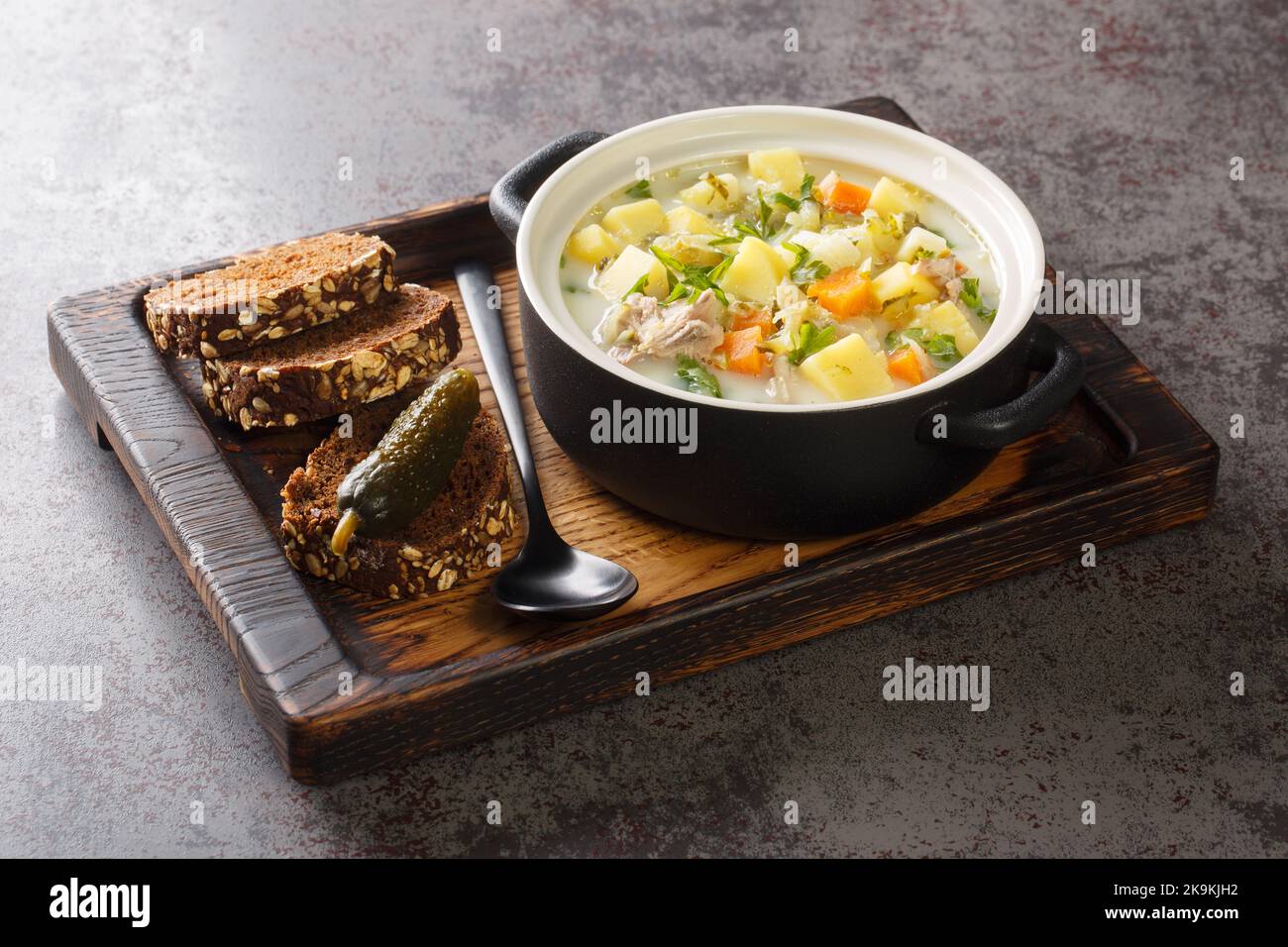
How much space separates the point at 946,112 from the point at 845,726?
2.32m

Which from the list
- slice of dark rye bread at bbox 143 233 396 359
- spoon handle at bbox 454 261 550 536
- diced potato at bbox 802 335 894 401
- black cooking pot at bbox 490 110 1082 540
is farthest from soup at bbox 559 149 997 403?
slice of dark rye bread at bbox 143 233 396 359

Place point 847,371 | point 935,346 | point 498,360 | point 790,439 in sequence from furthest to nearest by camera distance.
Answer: point 498,360 → point 935,346 → point 847,371 → point 790,439

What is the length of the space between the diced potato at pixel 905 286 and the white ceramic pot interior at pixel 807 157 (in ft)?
0.46

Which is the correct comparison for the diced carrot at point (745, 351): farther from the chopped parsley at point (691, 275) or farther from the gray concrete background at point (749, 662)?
the gray concrete background at point (749, 662)

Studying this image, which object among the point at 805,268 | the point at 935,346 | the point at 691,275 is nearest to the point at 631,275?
the point at 691,275

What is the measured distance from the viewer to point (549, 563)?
8.86 ft

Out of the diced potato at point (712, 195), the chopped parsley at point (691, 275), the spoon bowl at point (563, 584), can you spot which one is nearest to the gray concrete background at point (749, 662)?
the spoon bowl at point (563, 584)

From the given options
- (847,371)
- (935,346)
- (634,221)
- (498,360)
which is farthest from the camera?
(498,360)

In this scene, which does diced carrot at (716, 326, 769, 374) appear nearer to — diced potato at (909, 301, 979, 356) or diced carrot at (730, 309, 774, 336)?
diced carrot at (730, 309, 774, 336)

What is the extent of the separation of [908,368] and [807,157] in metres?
0.68

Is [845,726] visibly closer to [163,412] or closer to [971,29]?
[163,412]

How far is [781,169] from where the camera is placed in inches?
123

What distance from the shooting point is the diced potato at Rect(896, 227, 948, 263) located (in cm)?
292

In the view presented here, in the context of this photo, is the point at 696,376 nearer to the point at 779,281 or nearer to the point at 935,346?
the point at 779,281
